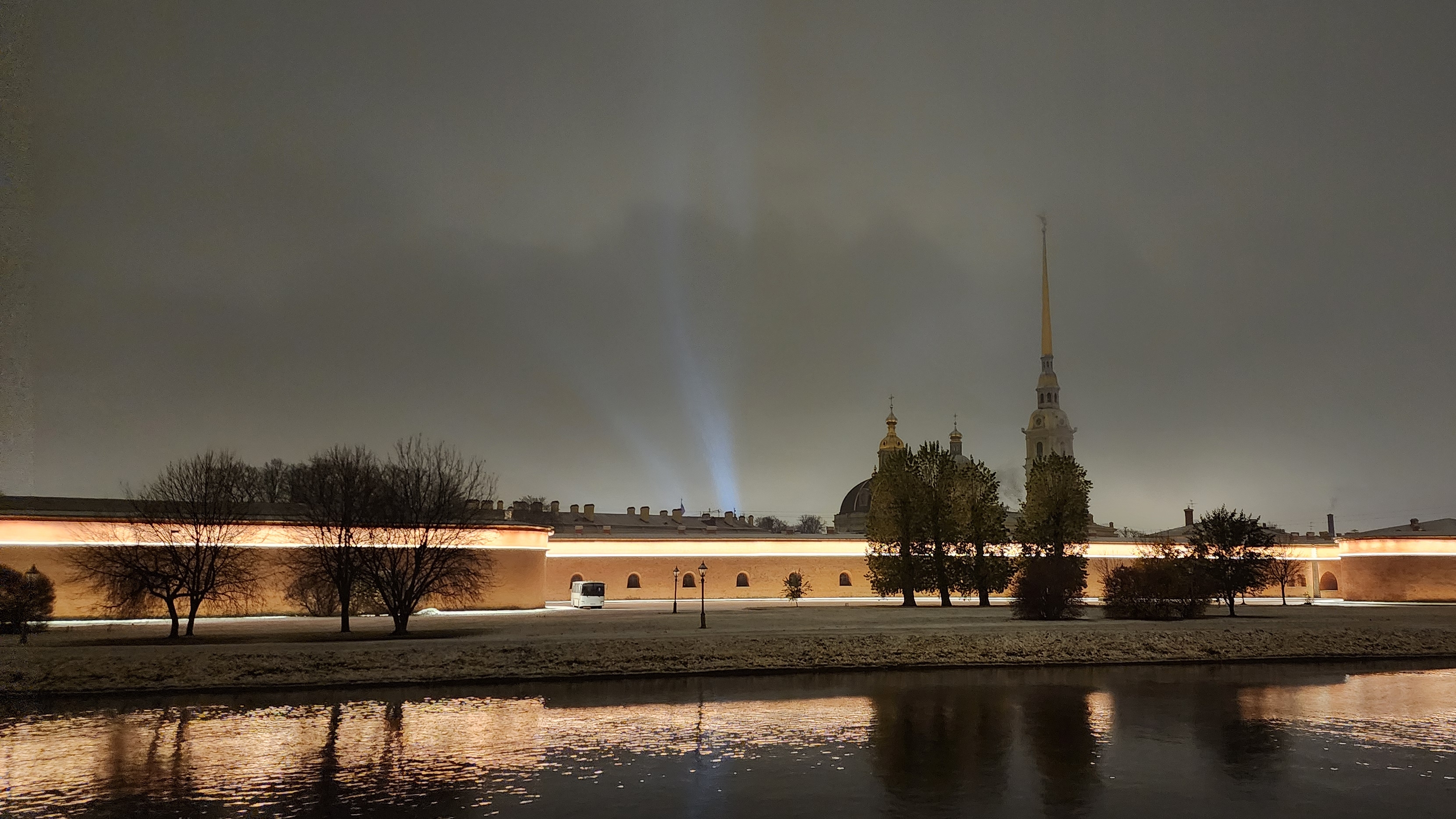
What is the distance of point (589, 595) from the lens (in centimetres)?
4712

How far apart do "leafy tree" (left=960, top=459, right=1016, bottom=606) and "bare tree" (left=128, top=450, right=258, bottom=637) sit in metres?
31.3

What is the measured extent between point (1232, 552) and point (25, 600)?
45.4m

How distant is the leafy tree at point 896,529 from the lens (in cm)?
4828

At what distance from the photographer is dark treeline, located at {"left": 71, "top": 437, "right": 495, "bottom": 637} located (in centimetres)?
3206

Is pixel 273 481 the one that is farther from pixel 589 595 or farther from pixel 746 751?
pixel 746 751

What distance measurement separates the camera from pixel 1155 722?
18.2 metres

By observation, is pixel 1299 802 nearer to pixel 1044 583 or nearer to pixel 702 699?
Result: pixel 702 699

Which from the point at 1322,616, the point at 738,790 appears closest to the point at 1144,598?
the point at 1322,616

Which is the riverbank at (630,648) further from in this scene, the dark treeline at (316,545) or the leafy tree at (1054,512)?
the leafy tree at (1054,512)

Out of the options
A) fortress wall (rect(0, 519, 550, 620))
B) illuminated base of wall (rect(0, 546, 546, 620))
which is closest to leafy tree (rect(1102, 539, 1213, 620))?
fortress wall (rect(0, 519, 550, 620))

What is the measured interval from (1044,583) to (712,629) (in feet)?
47.0

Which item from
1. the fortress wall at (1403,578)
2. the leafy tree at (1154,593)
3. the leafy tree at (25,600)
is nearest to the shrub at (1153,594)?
the leafy tree at (1154,593)

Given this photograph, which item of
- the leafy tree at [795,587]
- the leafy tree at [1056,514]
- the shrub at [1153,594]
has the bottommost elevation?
the leafy tree at [795,587]

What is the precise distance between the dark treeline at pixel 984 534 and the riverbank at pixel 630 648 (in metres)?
5.47
